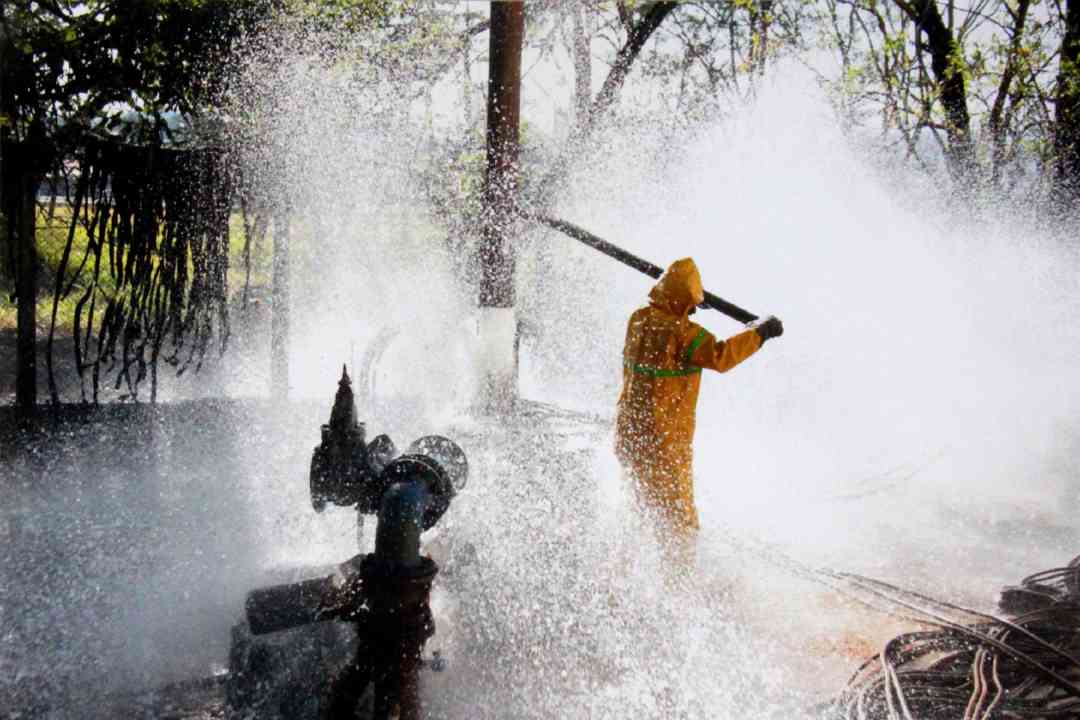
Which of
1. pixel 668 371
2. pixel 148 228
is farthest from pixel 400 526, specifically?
pixel 148 228

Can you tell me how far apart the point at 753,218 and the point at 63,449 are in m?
8.42

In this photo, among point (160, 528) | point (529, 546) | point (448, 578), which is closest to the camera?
point (448, 578)

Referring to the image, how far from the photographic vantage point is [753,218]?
10148 mm

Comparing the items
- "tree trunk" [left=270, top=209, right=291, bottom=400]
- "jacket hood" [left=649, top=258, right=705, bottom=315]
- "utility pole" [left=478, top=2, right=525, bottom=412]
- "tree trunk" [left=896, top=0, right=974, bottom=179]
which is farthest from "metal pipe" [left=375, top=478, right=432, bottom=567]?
"tree trunk" [left=896, top=0, right=974, bottom=179]

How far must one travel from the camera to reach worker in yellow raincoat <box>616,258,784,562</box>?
4207 mm

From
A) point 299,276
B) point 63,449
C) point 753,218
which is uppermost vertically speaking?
point 753,218

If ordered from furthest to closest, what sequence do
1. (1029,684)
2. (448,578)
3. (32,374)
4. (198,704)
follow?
(32,374)
(448,578)
(1029,684)
(198,704)

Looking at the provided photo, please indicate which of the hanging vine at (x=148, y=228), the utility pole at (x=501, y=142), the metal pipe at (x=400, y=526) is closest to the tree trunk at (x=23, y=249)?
the hanging vine at (x=148, y=228)

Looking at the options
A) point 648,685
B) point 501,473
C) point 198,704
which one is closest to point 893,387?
point 501,473

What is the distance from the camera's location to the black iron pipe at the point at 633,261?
4.77 meters

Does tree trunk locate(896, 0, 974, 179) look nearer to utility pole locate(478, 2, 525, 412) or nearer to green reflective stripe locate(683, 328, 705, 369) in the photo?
utility pole locate(478, 2, 525, 412)

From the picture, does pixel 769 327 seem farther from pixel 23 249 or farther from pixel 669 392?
pixel 23 249

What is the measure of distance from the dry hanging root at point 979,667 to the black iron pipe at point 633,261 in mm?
1927

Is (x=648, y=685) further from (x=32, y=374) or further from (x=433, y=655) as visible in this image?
(x=32, y=374)
